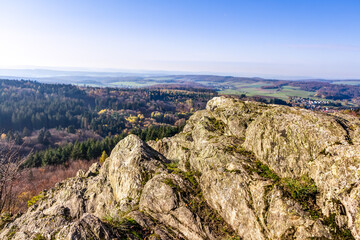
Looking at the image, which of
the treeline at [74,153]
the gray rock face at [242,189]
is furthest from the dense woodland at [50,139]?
the gray rock face at [242,189]

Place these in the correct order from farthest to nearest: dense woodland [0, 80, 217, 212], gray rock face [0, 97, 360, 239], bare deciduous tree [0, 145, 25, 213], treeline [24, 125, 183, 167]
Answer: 1. treeline [24, 125, 183, 167]
2. dense woodland [0, 80, 217, 212]
3. bare deciduous tree [0, 145, 25, 213]
4. gray rock face [0, 97, 360, 239]

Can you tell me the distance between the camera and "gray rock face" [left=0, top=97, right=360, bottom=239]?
35.4 ft

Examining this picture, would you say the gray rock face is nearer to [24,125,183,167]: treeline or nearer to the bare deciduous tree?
the bare deciduous tree

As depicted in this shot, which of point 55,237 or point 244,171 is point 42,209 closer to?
point 55,237

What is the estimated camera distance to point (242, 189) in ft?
44.7

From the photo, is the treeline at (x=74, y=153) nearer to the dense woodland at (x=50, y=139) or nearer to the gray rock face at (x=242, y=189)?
the dense woodland at (x=50, y=139)

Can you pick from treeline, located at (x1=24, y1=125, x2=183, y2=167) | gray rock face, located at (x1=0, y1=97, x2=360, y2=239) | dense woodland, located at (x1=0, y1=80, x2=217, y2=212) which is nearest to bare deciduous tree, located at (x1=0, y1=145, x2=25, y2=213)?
dense woodland, located at (x1=0, y1=80, x2=217, y2=212)

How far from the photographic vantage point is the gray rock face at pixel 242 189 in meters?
10.8

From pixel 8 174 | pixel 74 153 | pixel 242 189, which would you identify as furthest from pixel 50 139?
pixel 242 189

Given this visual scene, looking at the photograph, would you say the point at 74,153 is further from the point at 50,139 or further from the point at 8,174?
the point at 50,139

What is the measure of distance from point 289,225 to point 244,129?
36.1 ft

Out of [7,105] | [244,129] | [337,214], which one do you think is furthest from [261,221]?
[7,105]

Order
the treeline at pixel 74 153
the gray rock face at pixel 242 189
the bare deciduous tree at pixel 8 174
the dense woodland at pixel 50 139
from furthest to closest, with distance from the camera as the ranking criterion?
the treeline at pixel 74 153 → the dense woodland at pixel 50 139 → the bare deciduous tree at pixel 8 174 → the gray rock face at pixel 242 189

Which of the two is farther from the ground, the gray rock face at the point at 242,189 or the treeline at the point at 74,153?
the gray rock face at the point at 242,189
